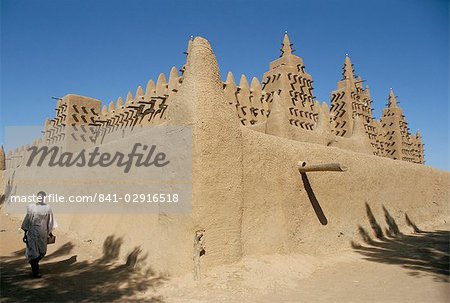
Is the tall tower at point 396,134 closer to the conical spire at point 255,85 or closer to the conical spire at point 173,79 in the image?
the conical spire at point 255,85

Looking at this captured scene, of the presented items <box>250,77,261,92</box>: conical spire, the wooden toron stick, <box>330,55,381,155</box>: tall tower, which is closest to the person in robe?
the wooden toron stick

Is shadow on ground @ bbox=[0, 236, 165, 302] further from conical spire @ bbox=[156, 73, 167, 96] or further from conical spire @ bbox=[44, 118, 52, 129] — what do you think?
conical spire @ bbox=[44, 118, 52, 129]

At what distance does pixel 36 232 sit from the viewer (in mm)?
6758

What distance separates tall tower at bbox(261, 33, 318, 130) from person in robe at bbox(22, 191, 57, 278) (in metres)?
15.1

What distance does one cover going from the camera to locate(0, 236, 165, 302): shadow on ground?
559 cm

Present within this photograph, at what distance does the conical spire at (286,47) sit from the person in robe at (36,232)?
17808 mm

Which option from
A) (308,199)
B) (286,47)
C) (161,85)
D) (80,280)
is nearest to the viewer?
(80,280)

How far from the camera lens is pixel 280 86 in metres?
20.5

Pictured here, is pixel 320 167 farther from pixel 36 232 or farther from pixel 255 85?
pixel 255 85

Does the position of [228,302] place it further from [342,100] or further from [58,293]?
[342,100]

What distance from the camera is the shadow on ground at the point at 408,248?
7.74 m

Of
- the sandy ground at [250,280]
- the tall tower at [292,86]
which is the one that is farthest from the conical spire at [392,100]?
the sandy ground at [250,280]

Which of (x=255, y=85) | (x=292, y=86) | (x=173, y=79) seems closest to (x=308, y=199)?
(x=173, y=79)

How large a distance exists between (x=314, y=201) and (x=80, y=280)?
5754 mm
